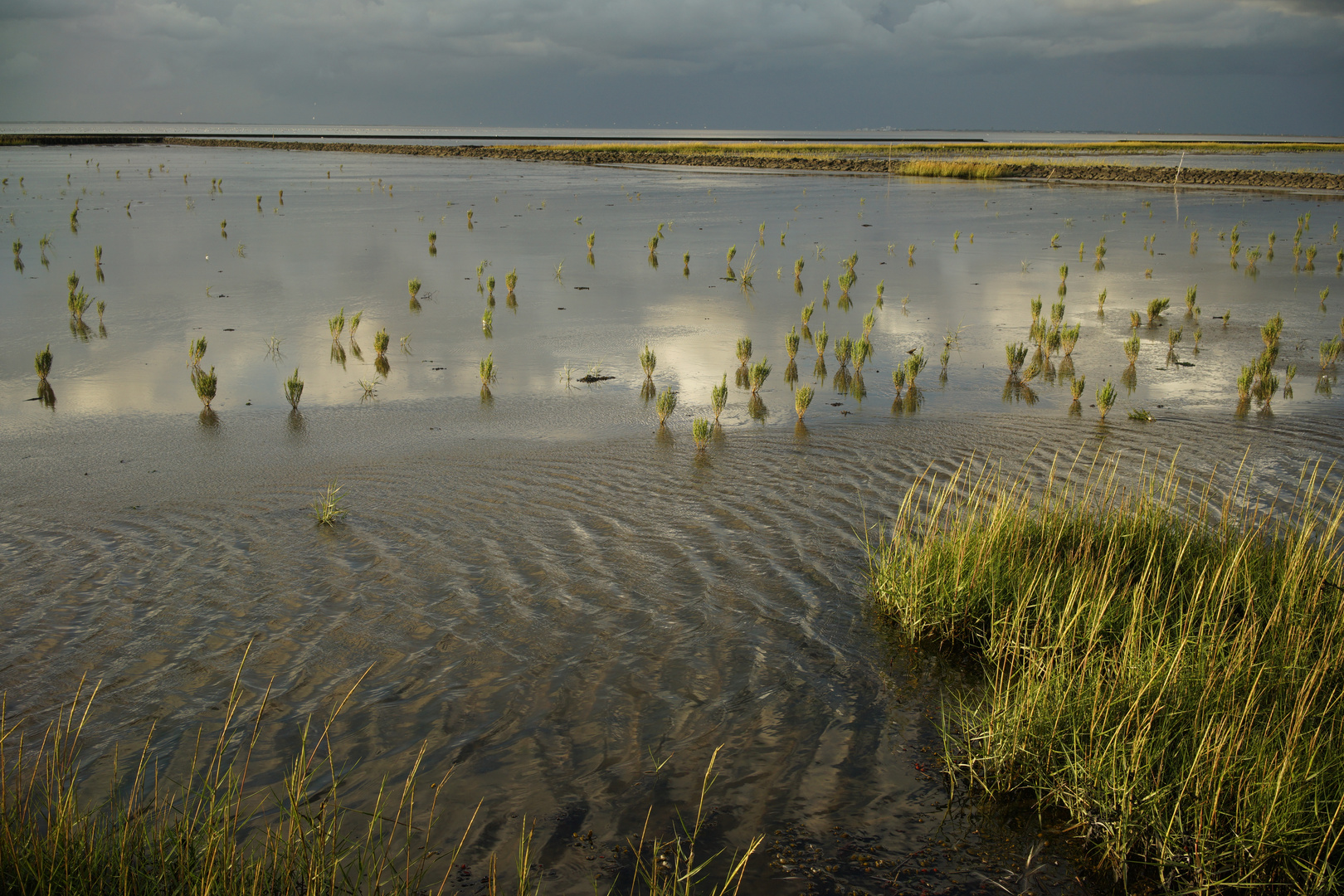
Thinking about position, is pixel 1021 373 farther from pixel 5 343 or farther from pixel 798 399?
pixel 5 343

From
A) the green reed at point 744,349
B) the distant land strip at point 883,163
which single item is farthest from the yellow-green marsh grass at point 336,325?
the distant land strip at point 883,163

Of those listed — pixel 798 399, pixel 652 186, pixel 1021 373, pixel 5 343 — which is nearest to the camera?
pixel 798 399

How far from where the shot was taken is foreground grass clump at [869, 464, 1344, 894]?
→ 3283 millimetres

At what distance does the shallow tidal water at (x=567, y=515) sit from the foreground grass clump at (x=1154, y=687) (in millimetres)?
271

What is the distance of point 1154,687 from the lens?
3939 mm

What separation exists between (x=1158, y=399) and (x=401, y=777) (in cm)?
949

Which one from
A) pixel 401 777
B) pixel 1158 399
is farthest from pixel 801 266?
pixel 401 777

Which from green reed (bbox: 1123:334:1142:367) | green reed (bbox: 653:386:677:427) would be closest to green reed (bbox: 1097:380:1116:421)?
green reed (bbox: 1123:334:1142:367)

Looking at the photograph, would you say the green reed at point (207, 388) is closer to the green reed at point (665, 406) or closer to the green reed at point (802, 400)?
the green reed at point (665, 406)

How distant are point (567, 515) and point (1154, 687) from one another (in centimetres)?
425

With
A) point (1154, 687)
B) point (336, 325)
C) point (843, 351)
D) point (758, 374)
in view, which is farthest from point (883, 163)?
point (1154, 687)

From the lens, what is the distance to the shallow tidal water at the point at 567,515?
408cm

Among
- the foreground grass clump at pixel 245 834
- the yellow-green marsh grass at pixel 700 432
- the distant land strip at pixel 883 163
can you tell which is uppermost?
the distant land strip at pixel 883 163

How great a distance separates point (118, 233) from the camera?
25.6 metres
